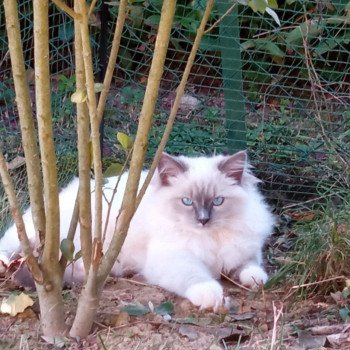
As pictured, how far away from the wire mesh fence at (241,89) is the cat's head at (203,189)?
0.88 meters

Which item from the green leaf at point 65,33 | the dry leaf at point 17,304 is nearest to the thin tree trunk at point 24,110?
the dry leaf at point 17,304

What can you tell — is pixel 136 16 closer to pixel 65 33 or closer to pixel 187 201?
pixel 65 33

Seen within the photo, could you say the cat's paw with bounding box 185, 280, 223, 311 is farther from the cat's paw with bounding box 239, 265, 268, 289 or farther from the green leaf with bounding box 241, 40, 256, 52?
the green leaf with bounding box 241, 40, 256, 52

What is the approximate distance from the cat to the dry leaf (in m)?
A: 0.51

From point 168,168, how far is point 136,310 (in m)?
0.88

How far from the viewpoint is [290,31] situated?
4820 millimetres

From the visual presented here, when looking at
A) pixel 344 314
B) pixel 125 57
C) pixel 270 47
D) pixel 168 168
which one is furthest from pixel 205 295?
pixel 125 57

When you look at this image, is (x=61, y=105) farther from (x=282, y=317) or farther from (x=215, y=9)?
(x=282, y=317)

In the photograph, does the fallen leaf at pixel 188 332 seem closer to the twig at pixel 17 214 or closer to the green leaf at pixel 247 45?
the twig at pixel 17 214

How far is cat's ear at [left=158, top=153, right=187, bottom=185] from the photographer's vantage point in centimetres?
375

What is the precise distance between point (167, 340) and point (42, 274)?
480 millimetres

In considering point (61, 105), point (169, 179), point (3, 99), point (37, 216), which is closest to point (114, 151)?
point (61, 105)

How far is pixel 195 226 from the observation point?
367 cm

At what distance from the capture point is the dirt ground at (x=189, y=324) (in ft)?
9.20
